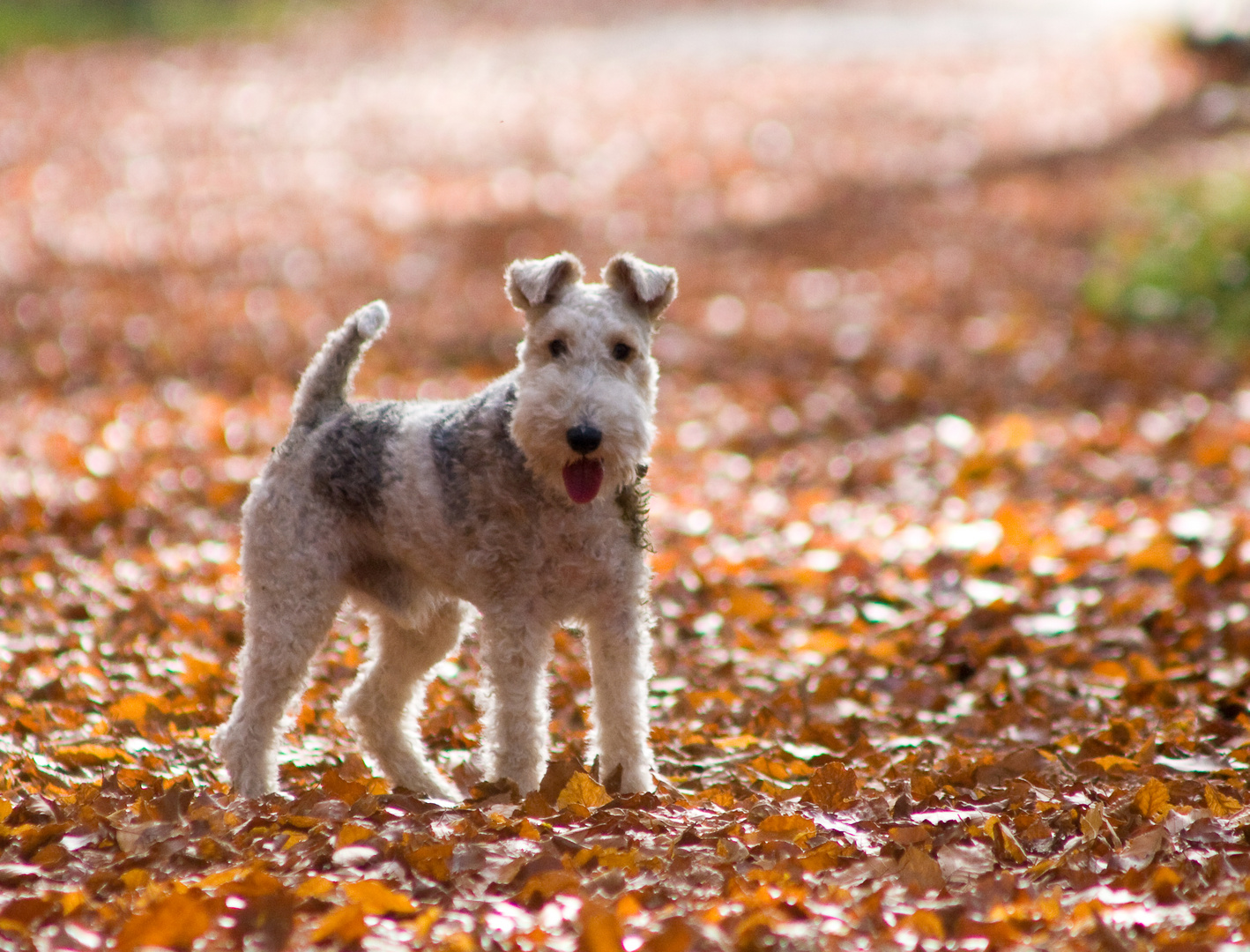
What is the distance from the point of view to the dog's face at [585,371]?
11.9 feet

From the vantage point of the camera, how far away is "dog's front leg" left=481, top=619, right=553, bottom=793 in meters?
3.95

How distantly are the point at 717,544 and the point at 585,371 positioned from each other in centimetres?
389

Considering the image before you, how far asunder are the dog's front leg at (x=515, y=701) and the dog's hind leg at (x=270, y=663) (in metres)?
0.54

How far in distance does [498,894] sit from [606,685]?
0.84m

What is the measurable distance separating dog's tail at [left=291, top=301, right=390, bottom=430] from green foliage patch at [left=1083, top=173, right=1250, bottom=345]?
8318mm

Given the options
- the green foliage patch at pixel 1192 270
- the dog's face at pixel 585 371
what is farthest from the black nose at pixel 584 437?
the green foliage patch at pixel 1192 270

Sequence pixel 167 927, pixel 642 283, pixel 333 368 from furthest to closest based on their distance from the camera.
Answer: pixel 333 368, pixel 642 283, pixel 167 927

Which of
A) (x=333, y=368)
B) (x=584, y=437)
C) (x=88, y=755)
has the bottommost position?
(x=88, y=755)

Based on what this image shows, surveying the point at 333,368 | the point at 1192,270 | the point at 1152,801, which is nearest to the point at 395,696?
the point at 333,368

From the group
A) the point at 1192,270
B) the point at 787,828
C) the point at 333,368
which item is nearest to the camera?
the point at 787,828

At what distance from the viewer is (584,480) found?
12.0ft

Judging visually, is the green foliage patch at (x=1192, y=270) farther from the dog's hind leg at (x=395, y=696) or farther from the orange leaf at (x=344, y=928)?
the orange leaf at (x=344, y=928)

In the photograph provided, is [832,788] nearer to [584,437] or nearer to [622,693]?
[622,693]

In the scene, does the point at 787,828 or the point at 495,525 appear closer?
the point at 787,828
